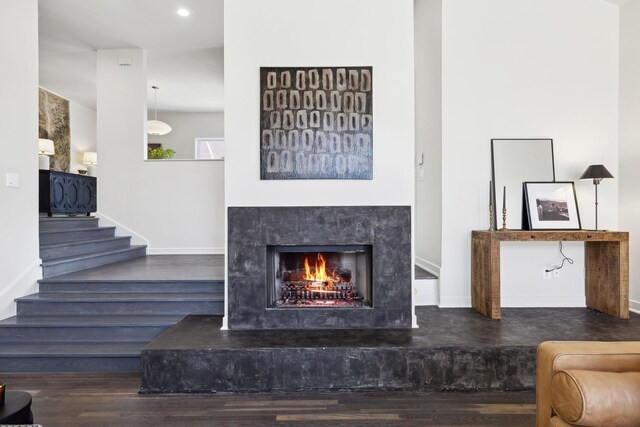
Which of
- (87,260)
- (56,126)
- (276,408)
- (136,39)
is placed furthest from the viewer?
(56,126)

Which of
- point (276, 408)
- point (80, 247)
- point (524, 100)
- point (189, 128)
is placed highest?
point (189, 128)

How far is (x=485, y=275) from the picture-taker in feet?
10.1

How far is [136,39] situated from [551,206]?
18.0 ft

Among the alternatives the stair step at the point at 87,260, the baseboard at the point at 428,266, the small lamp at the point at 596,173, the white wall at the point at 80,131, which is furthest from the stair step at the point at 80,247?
the small lamp at the point at 596,173

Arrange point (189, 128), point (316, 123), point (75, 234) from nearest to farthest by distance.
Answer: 1. point (316, 123)
2. point (75, 234)
3. point (189, 128)

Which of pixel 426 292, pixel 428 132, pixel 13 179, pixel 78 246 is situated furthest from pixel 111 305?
pixel 428 132

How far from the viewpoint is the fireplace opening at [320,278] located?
2.86 metres

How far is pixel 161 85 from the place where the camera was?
6746mm

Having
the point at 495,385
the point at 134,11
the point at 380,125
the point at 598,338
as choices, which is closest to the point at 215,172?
the point at 134,11

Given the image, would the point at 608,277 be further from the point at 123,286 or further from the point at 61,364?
the point at 61,364

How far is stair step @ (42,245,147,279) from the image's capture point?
3.42 metres

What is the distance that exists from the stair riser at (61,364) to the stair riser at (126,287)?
2.35ft

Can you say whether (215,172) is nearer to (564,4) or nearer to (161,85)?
(161,85)

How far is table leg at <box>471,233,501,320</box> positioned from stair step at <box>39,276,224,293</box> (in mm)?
2343
